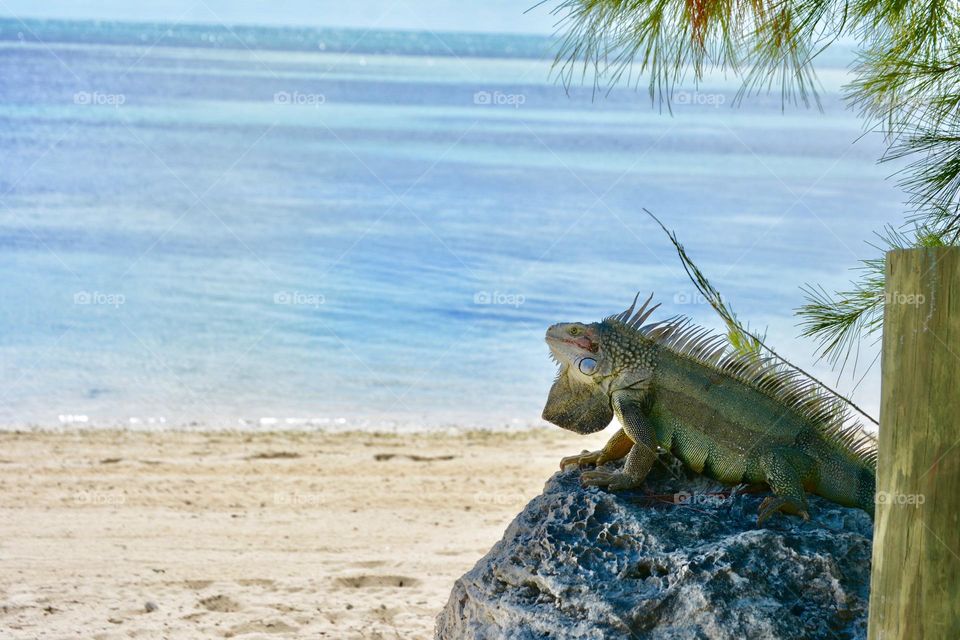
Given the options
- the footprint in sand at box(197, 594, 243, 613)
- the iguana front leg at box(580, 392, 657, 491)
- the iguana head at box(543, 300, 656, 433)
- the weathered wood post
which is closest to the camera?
the weathered wood post

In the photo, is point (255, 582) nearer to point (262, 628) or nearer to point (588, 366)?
point (262, 628)

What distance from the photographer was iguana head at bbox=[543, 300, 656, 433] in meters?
4.33

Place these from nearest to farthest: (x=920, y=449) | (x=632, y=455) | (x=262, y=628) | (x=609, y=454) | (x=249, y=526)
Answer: (x=920, y=449) < (x=632, y=455) < (x=609, y=454) < (x=262, y=628) < (x=249, y=526)

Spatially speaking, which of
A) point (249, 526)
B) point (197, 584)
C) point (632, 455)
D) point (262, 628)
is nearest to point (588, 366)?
point (632, 455)

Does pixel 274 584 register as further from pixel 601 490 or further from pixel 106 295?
pixel 106 295

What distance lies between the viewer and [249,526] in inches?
319

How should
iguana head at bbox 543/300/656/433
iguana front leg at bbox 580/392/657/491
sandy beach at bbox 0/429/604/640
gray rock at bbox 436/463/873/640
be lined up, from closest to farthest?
gray rock at bbox 436/463/873/640 → iguana front leg at bbox 580/392/657/491 → iguana head at bbox 543/300/656/433 → sandy beach at bbox 0/429/604/640

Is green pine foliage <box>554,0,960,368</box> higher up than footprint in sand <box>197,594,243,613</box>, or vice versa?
green pine foliage <box>554,0,960,368</box>

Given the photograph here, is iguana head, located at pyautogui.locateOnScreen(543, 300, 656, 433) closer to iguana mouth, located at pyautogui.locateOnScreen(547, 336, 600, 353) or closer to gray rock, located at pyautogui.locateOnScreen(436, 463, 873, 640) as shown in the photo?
iguana mouth, located at pyautogui.locateOnScreen(547, 336, 600, 353)

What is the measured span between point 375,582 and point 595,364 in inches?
126

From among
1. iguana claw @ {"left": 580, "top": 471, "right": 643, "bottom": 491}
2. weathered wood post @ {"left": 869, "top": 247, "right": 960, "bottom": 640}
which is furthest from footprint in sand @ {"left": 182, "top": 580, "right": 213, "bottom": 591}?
weathered wood post @ {"left": 869, "top": 247, "right": 960, "bottom": 640}

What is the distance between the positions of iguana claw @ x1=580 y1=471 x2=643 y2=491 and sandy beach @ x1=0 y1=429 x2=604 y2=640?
2271mm

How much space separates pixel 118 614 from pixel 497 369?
6964mm

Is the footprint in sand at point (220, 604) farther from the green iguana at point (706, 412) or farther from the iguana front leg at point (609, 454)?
the green iguana at point (706, 412)
